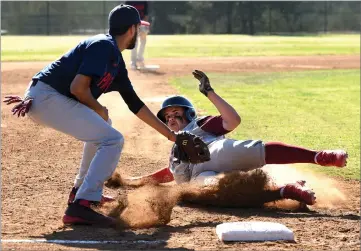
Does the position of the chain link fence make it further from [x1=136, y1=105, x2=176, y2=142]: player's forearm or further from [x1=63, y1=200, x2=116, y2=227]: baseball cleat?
[x1=63, y1=200, x2=116, y2=227]: baseball cleat

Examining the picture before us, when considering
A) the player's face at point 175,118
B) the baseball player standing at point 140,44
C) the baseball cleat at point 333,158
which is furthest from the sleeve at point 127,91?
the baseball player standing at point 140,44

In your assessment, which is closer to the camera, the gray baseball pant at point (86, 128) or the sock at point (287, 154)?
the gray baseball pant at point (86, 128)

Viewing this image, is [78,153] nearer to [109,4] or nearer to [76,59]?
[76,59]

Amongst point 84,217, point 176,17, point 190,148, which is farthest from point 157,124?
point 176,17

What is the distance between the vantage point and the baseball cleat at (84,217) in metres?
5.39

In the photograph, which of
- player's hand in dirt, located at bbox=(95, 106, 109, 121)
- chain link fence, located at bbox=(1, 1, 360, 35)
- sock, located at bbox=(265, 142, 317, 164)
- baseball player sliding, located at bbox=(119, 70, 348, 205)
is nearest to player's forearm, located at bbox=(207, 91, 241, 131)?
baseball player sliding, located at bbox=(119, 70, 348, 205)

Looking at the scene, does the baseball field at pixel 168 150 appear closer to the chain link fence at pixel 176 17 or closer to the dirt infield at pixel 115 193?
the dirt infield at pixel 115 193

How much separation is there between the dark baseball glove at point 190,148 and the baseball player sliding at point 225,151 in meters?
0.11

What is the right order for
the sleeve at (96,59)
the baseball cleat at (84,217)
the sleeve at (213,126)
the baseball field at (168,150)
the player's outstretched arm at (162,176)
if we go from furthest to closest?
the player's outstretched arm at (162,176)
the sleeve at (213,126)
the baseball cleat at (84,217)
the sleeve at (96,59)
the baseball field at (168,150)

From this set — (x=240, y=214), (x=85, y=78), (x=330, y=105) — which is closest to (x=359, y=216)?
(x=240, y=214)

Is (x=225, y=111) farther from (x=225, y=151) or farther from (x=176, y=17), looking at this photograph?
(x=176, y=17)

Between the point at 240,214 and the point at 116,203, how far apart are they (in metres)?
0.97

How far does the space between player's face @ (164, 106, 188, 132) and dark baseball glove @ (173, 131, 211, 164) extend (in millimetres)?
1022

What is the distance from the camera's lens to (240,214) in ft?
19.7
